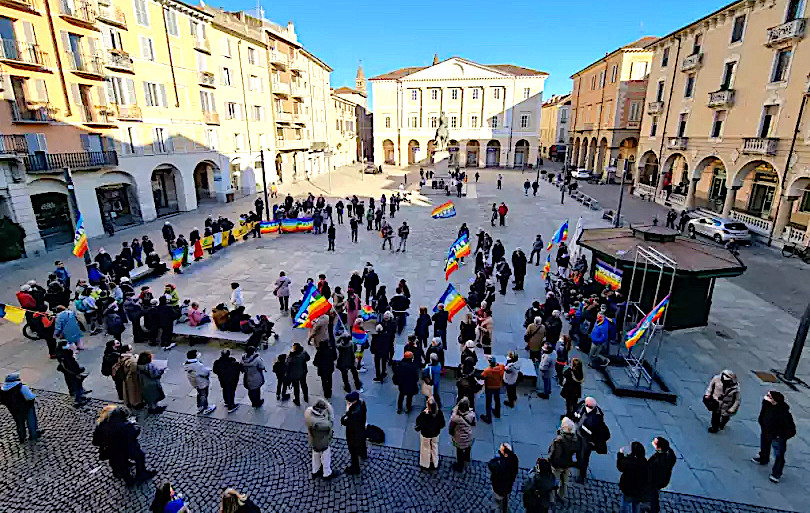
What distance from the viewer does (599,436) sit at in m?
6.51

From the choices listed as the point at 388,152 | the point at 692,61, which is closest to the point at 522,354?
the point at 692,61

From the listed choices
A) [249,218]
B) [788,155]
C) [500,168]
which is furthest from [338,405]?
[500,168]

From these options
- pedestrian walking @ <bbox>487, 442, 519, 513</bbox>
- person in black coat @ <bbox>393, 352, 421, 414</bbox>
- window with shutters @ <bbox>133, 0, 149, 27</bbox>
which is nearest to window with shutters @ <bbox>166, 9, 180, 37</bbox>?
window with shutters @ <bbox>133, 0, 149, 27</bbox>

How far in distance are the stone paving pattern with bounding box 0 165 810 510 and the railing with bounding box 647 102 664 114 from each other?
65.9 ft

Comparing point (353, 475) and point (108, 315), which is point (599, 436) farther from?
point (108, 315)

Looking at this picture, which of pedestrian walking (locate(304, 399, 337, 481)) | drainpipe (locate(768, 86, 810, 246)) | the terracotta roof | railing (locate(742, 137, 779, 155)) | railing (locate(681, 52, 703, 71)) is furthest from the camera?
the terracotta roof

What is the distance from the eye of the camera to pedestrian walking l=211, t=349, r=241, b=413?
26.1 ft

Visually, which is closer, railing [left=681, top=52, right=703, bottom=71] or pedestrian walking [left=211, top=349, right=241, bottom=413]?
pedestrian walking [left=211, top=349, right=241, bottom=413]

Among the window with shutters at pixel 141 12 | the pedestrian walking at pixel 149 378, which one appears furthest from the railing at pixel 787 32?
the window with shutters at pixel 141 12

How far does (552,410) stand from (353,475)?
417 centimetres

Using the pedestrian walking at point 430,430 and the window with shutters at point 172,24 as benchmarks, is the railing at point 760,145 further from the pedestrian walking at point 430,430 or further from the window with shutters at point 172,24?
the window with shutters at point 172,24

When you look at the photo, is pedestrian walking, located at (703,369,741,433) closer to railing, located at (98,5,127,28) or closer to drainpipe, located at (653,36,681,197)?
railing, located at (98,5,127,28)

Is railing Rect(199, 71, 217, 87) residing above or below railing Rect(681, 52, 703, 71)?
below

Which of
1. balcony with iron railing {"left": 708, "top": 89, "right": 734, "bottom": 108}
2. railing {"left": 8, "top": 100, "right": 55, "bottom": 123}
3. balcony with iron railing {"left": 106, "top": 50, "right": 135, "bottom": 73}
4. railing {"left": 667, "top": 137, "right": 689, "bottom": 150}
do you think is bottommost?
railing {"left": 667, "top": 137, "right": 689, "bottom": 150}
